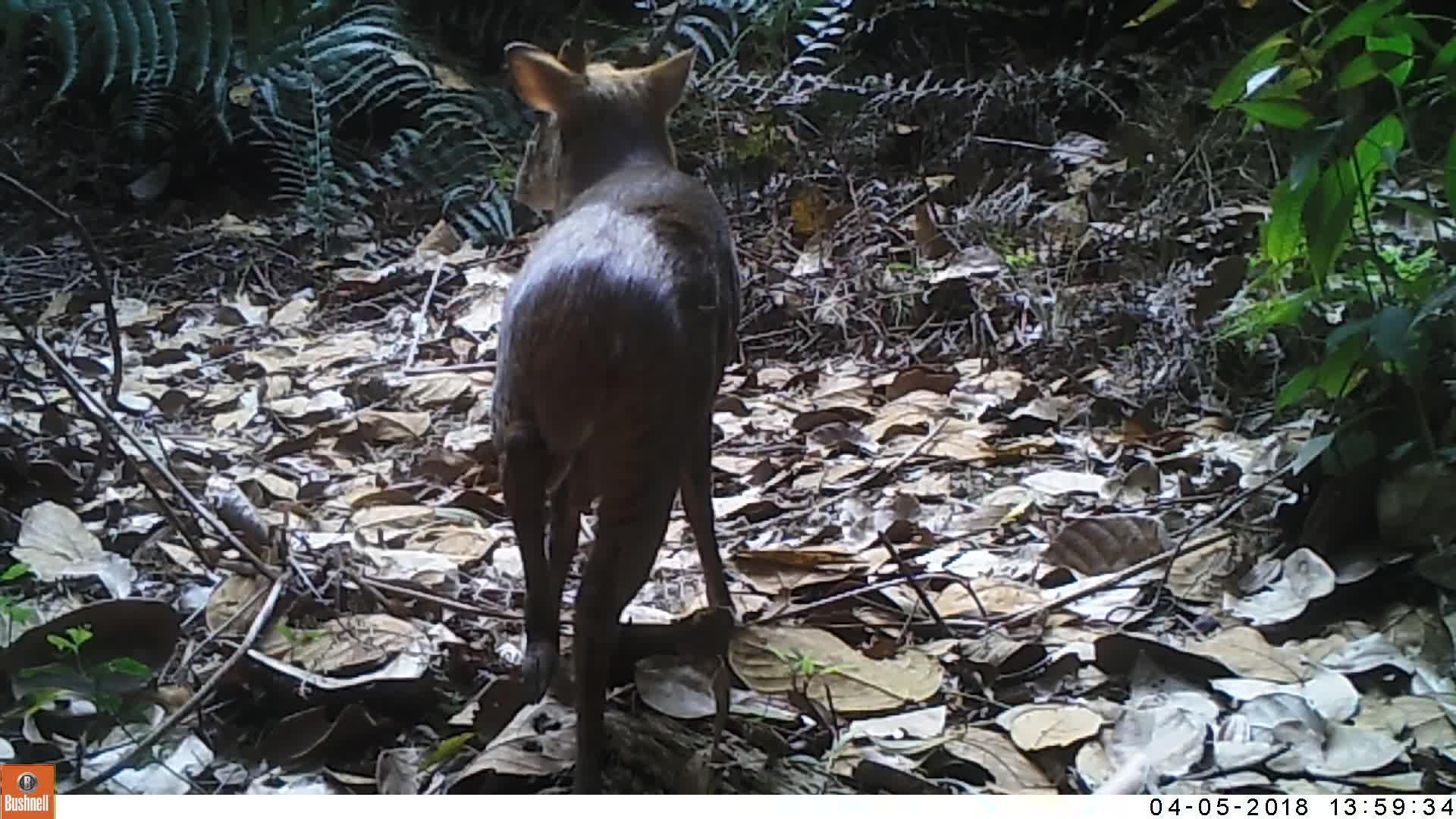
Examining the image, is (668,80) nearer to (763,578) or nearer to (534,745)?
(763,578)

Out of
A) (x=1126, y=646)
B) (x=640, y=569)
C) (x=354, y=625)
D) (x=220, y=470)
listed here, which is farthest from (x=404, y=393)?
(x=1126, y=646)

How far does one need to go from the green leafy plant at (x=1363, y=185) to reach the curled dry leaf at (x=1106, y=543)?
184 mm

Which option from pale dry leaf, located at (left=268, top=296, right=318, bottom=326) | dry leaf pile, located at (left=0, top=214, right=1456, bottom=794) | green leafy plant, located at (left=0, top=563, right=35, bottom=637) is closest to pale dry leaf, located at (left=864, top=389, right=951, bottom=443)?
dry leaf pile, located at (left=0, top=214, right=1456, bottom=794)

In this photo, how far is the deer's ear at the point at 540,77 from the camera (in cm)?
143

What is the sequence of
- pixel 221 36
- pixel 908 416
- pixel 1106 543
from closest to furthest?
pixel 1106 543 < pixel 221 36 < pixel 908 416

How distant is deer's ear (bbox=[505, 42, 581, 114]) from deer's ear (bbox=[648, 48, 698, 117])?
91 millimetres

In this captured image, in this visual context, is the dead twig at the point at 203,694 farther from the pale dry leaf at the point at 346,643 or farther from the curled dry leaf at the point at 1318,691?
the curled dry leaf at the point at 1318,691

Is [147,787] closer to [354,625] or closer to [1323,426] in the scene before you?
[354,625]

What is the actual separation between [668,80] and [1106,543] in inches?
24.8

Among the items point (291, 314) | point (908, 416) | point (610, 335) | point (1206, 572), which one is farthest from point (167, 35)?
point (1206, 572)

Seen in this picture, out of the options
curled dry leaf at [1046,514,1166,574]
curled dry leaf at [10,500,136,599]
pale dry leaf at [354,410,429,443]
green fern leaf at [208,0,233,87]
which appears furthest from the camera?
pale dry leaf at [354,410,429,443]

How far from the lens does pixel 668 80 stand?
1531 millimetres

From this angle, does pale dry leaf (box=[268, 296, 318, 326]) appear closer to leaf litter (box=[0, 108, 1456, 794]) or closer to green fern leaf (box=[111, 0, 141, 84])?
leaf litter (box=[0, 108, 1456, 794])

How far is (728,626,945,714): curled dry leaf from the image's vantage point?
1.25 metres
